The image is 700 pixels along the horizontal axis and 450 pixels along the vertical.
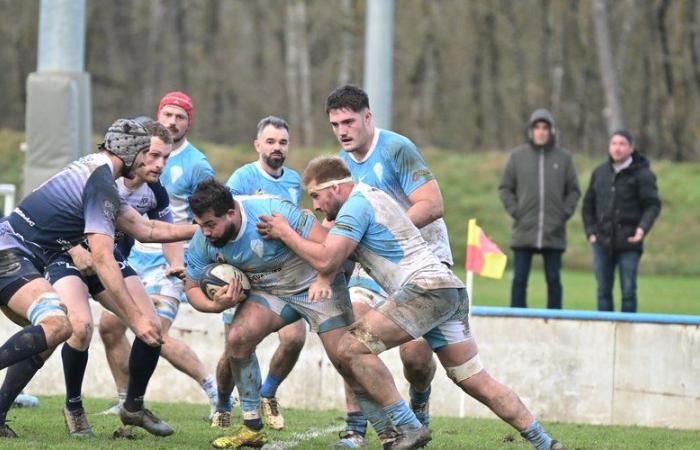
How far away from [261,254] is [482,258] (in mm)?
4767

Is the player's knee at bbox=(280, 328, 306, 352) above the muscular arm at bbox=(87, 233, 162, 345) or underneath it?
underneath

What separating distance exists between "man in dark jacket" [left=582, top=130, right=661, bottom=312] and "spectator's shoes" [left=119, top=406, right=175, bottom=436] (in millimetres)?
6537

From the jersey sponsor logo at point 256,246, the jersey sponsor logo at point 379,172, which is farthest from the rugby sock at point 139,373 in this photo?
the jersey sponsor logo at point 379,172

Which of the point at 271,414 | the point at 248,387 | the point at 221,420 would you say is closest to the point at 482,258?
the point at 271,414

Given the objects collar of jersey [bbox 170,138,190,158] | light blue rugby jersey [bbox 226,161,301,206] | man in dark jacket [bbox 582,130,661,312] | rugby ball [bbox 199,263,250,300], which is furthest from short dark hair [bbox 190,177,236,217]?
man in dark jacket [bbox 582,130,661,312]

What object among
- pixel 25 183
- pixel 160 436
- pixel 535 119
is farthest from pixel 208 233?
pixel 535 119

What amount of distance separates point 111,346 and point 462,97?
1515 inches

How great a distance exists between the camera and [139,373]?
28.5 feet

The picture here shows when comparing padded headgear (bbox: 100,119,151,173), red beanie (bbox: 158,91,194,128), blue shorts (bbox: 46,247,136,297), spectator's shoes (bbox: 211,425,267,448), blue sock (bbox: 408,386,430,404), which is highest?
red beanie (bbox: 158,91,194,128)

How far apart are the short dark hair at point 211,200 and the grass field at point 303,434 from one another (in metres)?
1.55

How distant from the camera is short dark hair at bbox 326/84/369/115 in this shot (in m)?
8.61

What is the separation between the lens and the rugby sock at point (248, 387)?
840cm

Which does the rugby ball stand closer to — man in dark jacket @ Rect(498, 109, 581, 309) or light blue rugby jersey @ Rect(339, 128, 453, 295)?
light blue rugby jersey @ Rect(339, 128, 453, 295)

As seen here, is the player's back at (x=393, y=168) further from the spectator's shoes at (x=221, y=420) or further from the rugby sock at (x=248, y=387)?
the spectator's shoes at (x=221, y=420)
